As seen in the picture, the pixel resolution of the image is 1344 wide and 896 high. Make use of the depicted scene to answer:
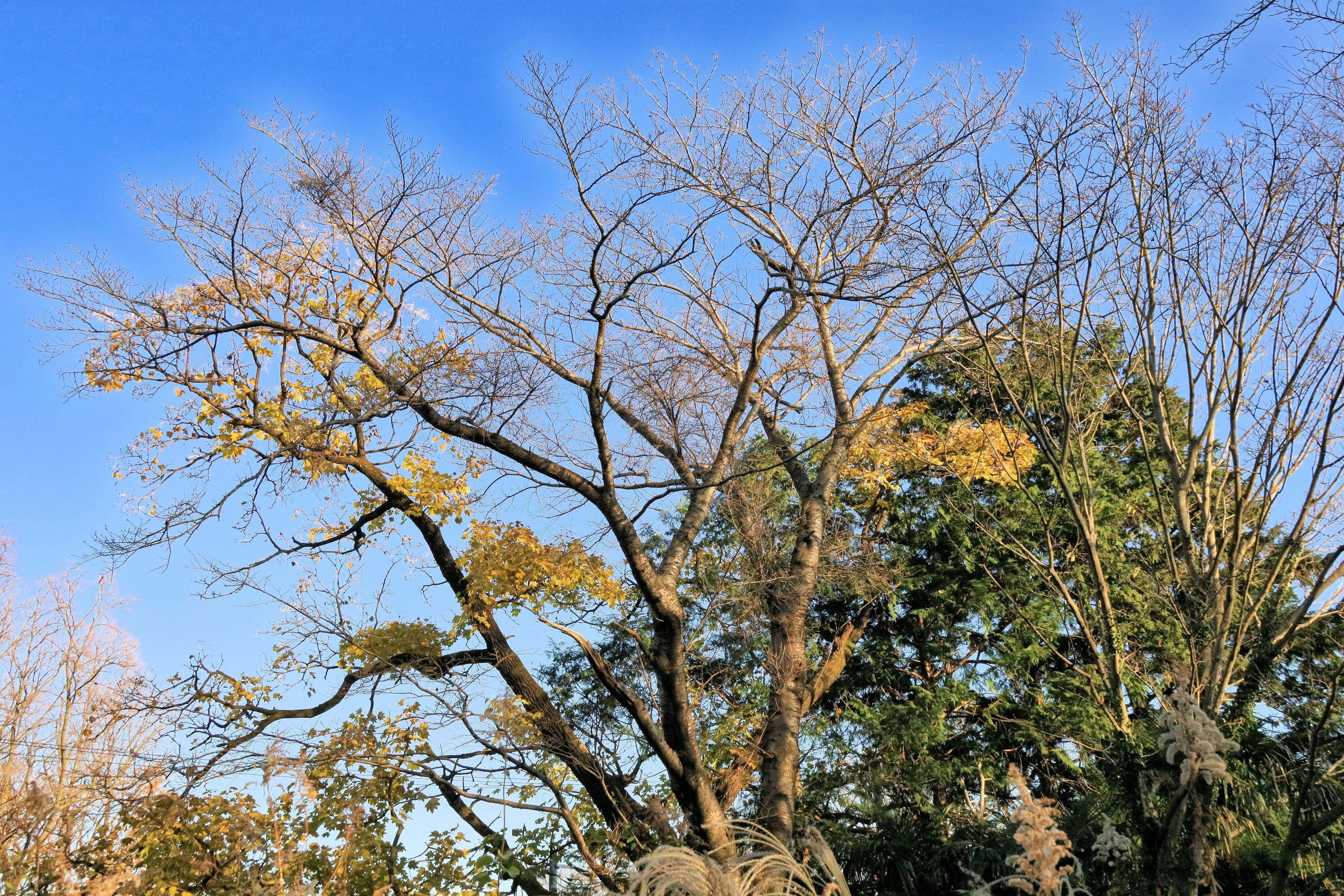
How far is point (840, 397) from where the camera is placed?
1287 centimetres

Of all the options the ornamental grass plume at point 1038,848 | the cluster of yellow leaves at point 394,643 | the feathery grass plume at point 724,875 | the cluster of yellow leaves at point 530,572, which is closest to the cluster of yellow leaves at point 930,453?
the cluster of yellow leaves at point 530,572

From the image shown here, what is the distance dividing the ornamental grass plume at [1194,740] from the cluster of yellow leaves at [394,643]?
7055 mm

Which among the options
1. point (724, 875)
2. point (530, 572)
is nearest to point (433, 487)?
point (530, 572)

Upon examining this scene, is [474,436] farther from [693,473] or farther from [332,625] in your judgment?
[693,473]

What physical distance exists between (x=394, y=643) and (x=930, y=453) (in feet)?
25.1

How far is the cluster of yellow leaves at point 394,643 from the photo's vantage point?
30.8ft

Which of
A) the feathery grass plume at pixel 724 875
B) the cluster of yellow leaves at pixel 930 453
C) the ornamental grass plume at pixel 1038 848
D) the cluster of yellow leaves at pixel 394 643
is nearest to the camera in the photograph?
the ornamental grass plume at pixel 1038 848

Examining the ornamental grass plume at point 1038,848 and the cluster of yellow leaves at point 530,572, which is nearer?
the ornamental grass plume at point 1038,848

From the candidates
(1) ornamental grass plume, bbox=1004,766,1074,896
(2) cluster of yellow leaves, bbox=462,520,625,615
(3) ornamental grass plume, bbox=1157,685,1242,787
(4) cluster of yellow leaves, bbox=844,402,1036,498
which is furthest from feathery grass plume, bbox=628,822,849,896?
(4) cluster of yellow leaves, bbox=844,402,1036,498

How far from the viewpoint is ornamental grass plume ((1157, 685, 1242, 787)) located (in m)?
3.62

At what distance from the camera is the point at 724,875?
3869mm

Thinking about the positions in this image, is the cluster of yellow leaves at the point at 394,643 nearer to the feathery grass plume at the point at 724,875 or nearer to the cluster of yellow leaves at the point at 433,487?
the cluster of yellow leaves at the point at 433,487

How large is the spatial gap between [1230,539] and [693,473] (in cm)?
535

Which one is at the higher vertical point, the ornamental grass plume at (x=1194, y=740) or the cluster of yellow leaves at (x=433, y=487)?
the cluster of yellow leaves at (x=433, y=487)
